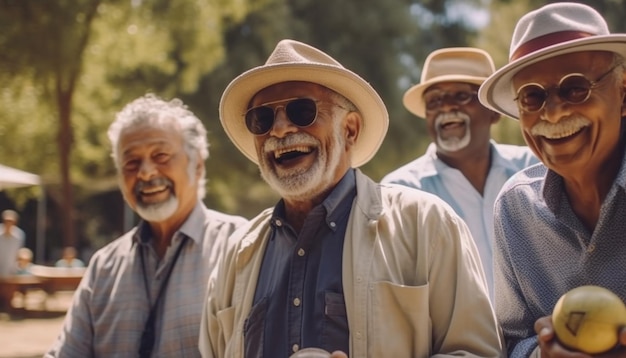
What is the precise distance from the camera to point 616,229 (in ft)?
8.82

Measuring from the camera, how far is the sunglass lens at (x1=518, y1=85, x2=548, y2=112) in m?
2.78

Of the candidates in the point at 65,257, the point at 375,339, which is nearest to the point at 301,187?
the point at 375,339

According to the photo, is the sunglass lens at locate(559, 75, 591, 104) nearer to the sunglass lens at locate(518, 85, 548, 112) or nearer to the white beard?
the sunglass lens at locate(518, 85, 548, 112)

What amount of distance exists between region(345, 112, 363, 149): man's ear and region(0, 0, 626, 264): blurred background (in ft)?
41.1

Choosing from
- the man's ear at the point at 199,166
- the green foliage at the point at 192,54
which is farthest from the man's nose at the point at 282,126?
the green foliage at the point at 192,54

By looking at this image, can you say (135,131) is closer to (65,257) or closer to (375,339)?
(375,339)

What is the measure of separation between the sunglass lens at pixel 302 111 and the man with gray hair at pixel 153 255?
129cm

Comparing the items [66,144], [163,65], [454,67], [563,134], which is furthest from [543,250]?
[163,65]

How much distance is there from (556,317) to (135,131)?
253cm

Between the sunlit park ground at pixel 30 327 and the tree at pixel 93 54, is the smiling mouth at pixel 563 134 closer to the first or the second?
the sunlit park ground at pixel 30 327

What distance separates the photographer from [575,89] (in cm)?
272

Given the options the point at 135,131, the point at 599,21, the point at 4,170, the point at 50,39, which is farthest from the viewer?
the point at 4,170

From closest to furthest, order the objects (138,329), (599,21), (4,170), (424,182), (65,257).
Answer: (599,21)
(138,329)
(424,182)
(4,170)
(65,257)

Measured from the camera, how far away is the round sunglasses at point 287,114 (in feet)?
10.1
